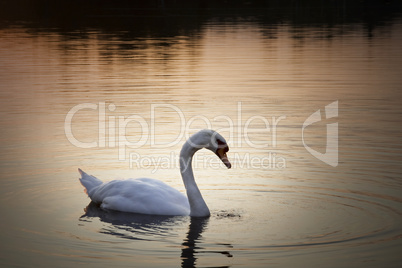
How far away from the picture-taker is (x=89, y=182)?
12.1m

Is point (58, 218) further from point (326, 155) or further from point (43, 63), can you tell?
point (43, 63)

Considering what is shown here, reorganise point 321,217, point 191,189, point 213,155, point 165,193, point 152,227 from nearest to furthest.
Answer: point 152,227 → point 321,217 → point 191,189 → point 165,193 → point 213,155

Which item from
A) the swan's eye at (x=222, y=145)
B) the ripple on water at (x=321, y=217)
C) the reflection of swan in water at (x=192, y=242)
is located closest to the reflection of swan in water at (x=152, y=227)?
the reflection of swan in water at (x=192, y=242)

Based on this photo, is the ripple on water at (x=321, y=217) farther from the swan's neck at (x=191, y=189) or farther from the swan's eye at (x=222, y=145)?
the swan's eye at (x=222, y=145)

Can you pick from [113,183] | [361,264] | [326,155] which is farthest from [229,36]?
[361,264]

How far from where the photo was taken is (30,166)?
13828 millimetres

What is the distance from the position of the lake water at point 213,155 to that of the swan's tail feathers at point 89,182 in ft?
0.60

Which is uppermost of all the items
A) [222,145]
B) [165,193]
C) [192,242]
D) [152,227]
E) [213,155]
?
[222,145]

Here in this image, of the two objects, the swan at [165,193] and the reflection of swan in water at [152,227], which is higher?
the swan at [165,193]

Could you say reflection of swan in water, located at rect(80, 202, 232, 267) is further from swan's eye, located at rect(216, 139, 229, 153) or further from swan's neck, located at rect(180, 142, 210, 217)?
swan's eye, located at rect(216, 139, 229, 153)

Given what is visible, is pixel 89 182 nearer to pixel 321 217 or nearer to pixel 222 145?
pixel 222 145

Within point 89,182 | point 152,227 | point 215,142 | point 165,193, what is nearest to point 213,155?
point 89,182

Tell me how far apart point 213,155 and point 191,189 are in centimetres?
377

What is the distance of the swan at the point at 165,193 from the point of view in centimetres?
1081
